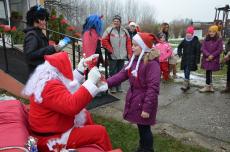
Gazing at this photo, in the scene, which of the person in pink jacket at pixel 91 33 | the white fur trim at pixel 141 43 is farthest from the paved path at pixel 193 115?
the white fur trim at pixel 141 43

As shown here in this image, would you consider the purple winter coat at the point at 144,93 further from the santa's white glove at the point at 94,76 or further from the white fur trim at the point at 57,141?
the white fur trim at the point at 57,141

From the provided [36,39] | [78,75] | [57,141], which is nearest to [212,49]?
[36,39]

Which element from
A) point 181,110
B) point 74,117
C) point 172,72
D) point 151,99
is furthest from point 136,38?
point 172,72

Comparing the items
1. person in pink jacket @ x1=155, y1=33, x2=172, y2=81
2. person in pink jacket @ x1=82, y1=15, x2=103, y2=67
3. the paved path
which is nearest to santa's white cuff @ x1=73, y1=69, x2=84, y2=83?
the paved path

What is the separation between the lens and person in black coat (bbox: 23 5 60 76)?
466cm

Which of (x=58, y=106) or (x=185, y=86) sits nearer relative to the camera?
(x=58, y=106)

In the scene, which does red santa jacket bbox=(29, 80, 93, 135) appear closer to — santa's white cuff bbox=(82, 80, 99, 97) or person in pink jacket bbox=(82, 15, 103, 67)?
santa's white cuff bbox=(82, 80, 99, 97)

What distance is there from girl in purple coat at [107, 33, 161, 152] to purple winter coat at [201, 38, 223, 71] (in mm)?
3699

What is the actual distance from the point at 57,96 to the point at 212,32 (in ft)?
17.9

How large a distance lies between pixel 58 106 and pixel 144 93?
145cm

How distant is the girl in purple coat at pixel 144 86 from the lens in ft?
12.8

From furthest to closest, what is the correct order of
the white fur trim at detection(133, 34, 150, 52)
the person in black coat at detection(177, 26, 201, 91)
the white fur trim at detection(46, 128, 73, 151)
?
the person in black coat at detection(177, 26, 201, 91), the white fur trim at detection(133, 34, 150, 52), the white fur trim at detection(46, 128, 73, 151)

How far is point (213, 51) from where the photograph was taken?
757cm

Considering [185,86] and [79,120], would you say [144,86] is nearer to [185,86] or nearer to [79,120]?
[79,120]
